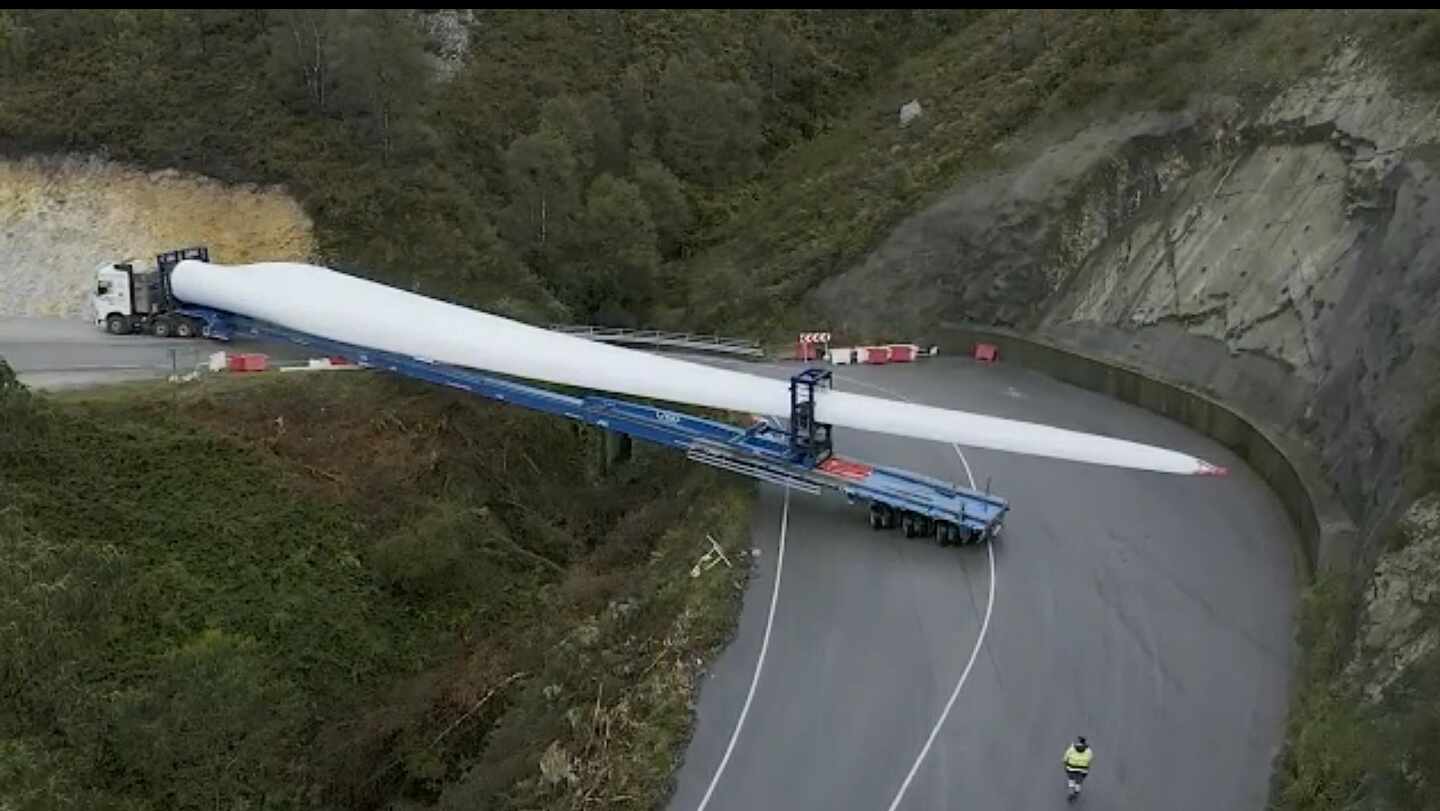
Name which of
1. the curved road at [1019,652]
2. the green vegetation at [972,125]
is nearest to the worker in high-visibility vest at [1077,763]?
the curved road at [1019,652]

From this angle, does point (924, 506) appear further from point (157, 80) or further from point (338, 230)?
point (157, 80)

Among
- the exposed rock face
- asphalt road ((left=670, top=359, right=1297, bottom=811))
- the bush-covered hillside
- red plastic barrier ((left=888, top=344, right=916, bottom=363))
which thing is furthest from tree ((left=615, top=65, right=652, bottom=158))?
the exposed rock face

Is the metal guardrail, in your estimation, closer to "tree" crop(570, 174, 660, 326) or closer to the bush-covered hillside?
the bush-covered hillside

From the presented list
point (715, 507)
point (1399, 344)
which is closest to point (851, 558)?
point (715, 507)

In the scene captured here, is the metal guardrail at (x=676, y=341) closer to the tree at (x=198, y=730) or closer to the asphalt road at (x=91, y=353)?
the asphalt road at (x=91, y=353)

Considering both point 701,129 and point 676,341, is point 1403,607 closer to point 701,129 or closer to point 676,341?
point 676,341
